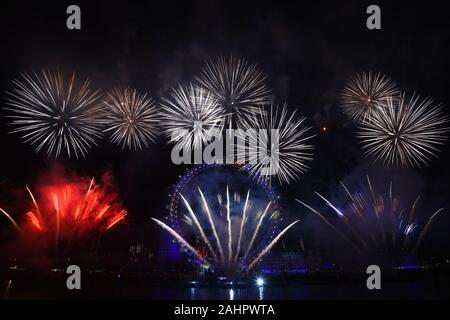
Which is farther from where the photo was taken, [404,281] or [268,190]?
[404,281]

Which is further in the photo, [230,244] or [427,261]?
[427,261]

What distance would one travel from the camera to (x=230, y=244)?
39375 mm

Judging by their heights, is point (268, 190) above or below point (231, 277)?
above

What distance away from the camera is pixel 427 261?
2906 inches

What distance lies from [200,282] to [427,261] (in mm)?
54574

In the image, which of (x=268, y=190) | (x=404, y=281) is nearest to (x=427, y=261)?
(x=404, y=281)
